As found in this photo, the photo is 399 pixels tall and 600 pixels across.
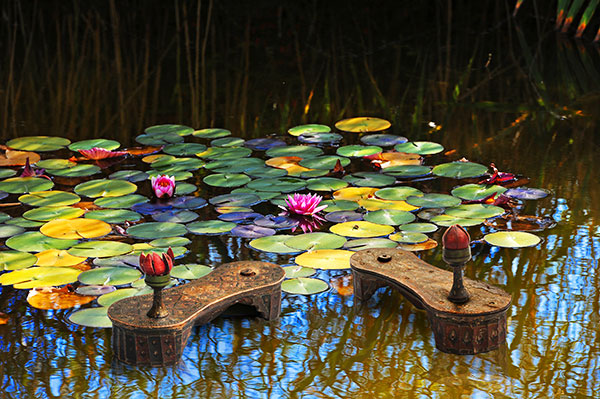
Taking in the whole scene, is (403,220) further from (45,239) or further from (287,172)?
(45,239)

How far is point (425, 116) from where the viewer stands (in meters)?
4.73

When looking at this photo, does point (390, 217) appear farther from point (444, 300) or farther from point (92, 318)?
point (92, 318)

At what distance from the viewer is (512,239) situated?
2.92 metres

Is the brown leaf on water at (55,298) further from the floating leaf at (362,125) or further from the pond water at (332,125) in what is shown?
the floating leaf at (362,125)

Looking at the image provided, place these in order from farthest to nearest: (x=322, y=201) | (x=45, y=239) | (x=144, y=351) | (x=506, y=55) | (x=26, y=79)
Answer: (x=506, y=55) → (x=26, y=79) → (x=322, y=201) → (x=45, y=239) → (x=144, y=351)

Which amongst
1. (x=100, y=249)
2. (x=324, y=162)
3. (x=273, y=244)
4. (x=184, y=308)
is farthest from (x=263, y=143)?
(x=184, y=308)

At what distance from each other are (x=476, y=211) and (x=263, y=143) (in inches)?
50.7

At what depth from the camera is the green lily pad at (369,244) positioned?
9.31 ft

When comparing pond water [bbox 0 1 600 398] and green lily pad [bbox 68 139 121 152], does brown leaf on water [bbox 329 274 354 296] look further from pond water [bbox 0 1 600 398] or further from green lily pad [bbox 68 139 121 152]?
green lily pad [bbox 68 139 121 152]

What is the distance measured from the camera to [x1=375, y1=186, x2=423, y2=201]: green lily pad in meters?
3.29

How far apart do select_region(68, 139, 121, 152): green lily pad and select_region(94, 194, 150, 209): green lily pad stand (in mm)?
715

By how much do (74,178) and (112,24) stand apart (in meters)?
3.66

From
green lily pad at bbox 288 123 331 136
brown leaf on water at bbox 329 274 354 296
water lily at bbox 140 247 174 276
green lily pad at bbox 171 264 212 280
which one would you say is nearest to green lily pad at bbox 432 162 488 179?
green lily pad at bbox 288 123 331 136

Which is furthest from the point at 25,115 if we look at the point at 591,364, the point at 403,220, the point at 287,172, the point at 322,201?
the point at 591,364
